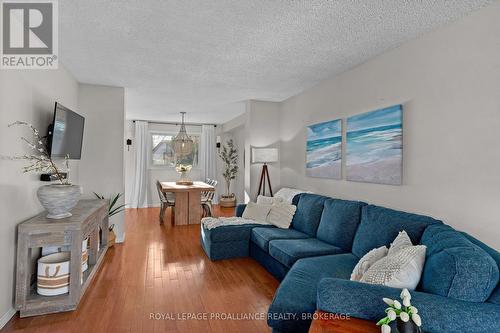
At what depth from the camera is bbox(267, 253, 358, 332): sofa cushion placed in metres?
1.68

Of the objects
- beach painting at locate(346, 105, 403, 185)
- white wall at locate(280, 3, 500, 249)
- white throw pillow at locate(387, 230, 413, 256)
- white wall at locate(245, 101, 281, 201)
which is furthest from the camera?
white wall at locate(245, 101, 281, 201)

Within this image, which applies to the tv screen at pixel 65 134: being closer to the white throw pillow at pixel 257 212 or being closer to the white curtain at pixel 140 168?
the white throw pillow at pixel 257 212

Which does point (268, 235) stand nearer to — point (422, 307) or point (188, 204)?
point (422, 307)

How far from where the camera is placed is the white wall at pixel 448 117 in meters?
1.93

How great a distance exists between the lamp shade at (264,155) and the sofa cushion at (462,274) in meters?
3.27

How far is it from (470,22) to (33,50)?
12.6ft

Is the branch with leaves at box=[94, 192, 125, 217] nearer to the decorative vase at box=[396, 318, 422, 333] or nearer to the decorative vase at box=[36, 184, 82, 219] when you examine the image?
the decorative vase at box=[36, 184, 82, 219]

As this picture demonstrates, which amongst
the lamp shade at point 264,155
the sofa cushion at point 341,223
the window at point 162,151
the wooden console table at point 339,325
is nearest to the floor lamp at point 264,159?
the lamp shade at point 264,155

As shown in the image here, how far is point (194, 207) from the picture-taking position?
18.6 feet

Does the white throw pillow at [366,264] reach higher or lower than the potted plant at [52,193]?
lower

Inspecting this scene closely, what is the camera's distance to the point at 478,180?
2.00 m

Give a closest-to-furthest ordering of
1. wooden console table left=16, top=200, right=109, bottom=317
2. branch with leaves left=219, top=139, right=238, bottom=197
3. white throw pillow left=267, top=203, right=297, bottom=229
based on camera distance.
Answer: wooden console table left=16, top=200, right=109, bottom=317 < white throw pillow left=267, top=203, right=297, bottom=229 < branch with leaves left=219, top=139, right=238, bottom=197

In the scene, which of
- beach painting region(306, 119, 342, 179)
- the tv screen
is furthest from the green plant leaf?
beach painting region(306, 119, 342, 179)

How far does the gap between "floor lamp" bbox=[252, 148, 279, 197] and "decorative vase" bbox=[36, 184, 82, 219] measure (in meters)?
2.73
